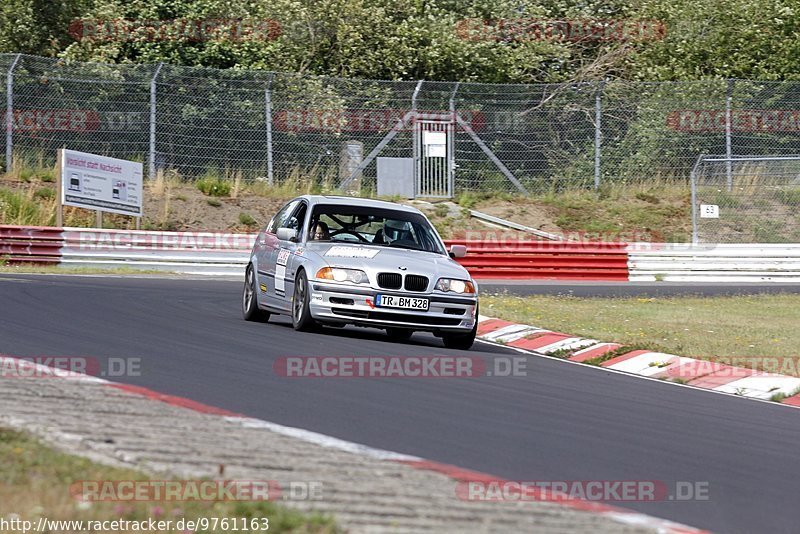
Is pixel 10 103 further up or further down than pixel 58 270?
further up

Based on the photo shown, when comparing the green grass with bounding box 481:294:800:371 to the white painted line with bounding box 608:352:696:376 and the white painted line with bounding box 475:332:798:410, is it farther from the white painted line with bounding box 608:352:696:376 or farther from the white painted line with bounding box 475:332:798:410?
the white painted line with bounding box 475:332:798:410

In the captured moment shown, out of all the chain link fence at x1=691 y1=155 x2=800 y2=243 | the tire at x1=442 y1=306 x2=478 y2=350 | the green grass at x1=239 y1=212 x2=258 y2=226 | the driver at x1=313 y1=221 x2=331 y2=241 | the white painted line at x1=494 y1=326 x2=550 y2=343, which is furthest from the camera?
the chain link fence at x1=691 y1=155 x2=800 y2=243

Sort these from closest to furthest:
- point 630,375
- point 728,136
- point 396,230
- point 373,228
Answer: point 630,375 → point 396,230 → point 373,228 → point 728,136

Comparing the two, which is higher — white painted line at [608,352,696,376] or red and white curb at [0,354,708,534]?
red and white curb at [0,354,708,534]

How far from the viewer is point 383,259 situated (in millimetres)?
12258

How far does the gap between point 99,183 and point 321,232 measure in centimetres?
1321

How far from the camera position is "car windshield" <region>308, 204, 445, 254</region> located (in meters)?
13.1

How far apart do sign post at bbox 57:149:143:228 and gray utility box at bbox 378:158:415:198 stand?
565 centimetres


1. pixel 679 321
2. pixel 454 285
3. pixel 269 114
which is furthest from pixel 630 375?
pixel 269 114

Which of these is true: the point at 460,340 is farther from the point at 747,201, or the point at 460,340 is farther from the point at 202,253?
the point at 747,201

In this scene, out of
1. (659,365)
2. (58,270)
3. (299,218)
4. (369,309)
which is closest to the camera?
(369,309)

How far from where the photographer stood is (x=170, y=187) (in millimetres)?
27828

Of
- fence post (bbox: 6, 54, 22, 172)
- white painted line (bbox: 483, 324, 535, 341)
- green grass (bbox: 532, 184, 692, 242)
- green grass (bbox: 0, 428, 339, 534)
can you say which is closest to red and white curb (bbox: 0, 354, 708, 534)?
green grass (bbox: 0, 428, 339, 534)

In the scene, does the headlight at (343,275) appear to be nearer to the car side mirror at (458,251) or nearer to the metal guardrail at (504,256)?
the car side mirror at (458,251)
